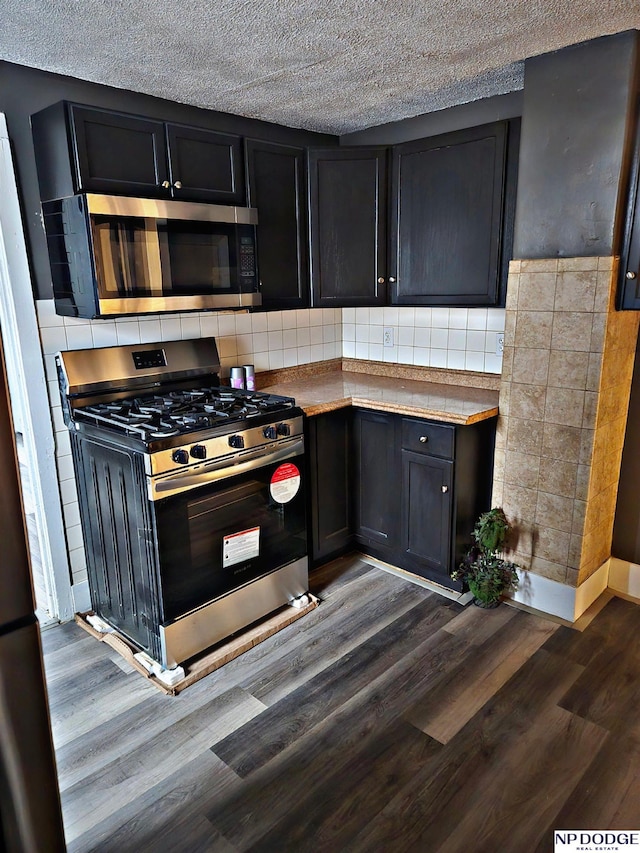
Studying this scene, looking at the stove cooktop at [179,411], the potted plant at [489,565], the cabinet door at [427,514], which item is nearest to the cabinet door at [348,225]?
the stove cooktop at [179,411]

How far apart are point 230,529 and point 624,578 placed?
6.23ft

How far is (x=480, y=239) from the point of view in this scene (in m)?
2.65

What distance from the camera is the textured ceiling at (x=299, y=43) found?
1.72 m

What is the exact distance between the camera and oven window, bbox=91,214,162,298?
216 cm

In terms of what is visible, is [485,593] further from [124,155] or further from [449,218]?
[124,155]

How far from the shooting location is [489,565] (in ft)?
8.75

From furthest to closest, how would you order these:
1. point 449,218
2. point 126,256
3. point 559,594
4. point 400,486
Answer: point 400,486
point 449,218
point 559,594
point 126,256

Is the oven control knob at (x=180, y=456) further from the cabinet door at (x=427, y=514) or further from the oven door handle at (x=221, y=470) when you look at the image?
the cabinet door at (x=427, y=514)

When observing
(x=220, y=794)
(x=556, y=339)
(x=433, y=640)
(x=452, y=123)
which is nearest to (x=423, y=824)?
(x=220, y=794)

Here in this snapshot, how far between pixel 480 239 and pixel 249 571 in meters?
1.84

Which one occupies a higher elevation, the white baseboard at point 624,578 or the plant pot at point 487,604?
the white baseboard at point 624,578

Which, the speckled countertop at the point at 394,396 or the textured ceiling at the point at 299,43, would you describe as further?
the speckled countertop at the point at 394,396

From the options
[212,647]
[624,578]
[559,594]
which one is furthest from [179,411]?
[624,578]

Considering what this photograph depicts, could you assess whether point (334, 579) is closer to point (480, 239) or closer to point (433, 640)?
point (433, 640)
